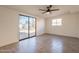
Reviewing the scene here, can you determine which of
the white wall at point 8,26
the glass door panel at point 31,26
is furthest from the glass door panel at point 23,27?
the white wall at point 8,26

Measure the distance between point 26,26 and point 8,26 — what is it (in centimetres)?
254

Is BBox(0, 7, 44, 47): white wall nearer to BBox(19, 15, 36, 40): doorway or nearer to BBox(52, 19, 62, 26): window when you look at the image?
BBox(19, 15, 36, 40): doorway

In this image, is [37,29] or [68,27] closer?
[68,27]

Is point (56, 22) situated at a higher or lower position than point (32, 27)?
higher

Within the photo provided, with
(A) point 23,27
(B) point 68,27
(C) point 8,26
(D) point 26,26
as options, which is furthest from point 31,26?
(B) point 68,27

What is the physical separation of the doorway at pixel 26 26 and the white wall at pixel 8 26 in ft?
3.36

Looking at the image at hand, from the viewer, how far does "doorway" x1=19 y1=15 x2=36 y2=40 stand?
23.6ft

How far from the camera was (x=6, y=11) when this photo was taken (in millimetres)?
5211

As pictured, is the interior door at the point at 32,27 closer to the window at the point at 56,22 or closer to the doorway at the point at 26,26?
the doorway at the point at 26,26

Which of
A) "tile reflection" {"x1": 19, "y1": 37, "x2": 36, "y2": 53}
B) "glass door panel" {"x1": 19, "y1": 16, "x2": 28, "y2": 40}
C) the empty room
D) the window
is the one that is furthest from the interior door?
"tile reflection" {"x1": 19, "y1": 37, "x2": 36, "y2": 53}

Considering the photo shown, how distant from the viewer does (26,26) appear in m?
7.87

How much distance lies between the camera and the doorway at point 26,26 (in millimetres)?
7204

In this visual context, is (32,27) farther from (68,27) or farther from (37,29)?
(68,27)
